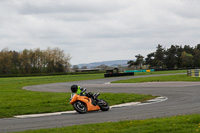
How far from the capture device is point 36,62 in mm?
138000

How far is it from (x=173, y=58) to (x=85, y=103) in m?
137

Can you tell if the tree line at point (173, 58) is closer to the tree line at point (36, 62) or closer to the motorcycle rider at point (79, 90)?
the tree line at point (36, 62)

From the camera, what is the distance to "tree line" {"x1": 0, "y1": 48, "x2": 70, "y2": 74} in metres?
134

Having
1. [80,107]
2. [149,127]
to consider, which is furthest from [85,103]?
[149,127]

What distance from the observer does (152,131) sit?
772 centimetres

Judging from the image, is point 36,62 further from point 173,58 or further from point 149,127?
point 149,127

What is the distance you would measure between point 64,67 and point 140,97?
388 ft

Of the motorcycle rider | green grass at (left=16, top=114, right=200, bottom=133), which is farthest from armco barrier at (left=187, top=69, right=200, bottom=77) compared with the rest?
green grass at (left=16, top=114, right=200, bottom=133)

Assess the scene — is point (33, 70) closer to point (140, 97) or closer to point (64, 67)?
point (64, 67)

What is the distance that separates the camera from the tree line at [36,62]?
5290 inches

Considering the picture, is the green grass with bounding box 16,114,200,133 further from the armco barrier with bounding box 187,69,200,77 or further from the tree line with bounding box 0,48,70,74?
the tree line with bounding box 0,48,70,74

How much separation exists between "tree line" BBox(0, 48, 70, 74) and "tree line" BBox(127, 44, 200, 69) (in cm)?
4496

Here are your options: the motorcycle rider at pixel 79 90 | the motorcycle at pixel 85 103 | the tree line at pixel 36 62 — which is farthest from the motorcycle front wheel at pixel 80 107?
the tree line at pixel 36 62

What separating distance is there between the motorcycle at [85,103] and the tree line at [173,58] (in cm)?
12920
